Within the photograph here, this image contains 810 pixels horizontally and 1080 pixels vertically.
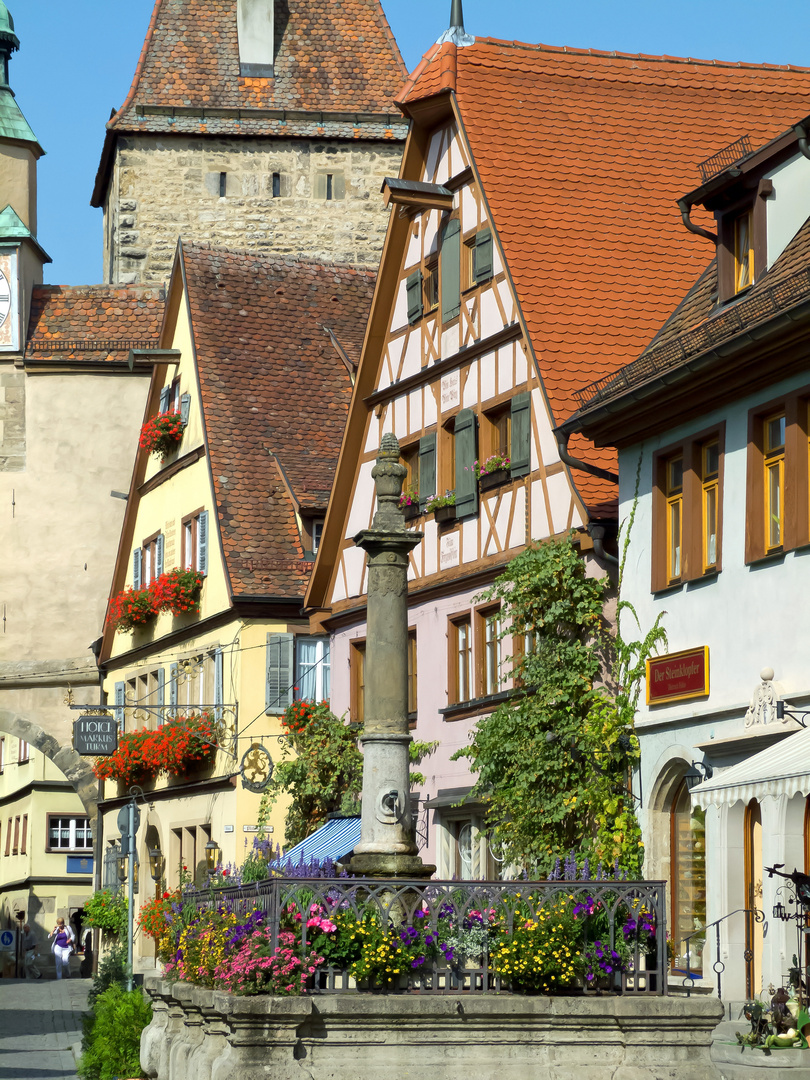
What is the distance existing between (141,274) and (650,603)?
2477 centimetres

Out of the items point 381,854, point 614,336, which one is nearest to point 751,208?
point 614,336

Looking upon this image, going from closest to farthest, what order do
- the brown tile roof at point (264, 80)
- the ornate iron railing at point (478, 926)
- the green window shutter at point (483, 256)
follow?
the ornate iron railing at point (478, 926) < the green window shutter at point (483, 256) < the brown tile roof at point (264, 80)

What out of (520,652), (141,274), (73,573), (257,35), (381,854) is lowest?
(381,854)

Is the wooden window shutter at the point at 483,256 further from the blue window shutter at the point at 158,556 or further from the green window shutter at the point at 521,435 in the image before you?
the blue window shutter at the point at 158,556

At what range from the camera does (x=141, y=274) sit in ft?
133

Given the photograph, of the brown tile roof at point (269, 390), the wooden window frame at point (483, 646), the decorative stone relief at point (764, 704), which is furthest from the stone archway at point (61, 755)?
the decorative stone relief at point (764, 704)

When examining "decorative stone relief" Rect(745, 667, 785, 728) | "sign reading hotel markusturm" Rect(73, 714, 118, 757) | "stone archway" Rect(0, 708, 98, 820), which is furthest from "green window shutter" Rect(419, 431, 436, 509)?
"stone archway" Rect(0, 708, 98, 820)

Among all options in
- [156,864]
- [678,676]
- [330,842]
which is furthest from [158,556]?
[678,676]

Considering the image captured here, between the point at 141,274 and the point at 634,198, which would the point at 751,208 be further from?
the point at 141,274

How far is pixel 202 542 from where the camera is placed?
2927 cm

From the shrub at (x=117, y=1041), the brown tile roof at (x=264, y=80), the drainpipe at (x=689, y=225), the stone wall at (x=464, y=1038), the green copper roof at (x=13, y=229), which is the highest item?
the brown tile roof at (x=264, y=80)

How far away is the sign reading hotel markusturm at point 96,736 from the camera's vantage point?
3028cm

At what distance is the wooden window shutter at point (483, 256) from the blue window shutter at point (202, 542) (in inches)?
339

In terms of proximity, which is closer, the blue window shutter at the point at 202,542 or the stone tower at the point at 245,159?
the blue window shutter at the point at 202,542
